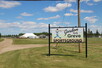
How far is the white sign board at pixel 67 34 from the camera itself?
15.1m

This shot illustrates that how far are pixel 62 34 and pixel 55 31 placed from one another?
0.65m

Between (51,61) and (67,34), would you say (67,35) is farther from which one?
(51,61)

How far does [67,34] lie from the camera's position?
595 inches

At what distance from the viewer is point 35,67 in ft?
32.3

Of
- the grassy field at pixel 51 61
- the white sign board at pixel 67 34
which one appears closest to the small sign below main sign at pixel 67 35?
the white sign board at pixel 67 34

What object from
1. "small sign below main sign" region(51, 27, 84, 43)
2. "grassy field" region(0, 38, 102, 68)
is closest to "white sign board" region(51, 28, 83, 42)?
"small sign below main sign" region(51, 27, 84, 43)

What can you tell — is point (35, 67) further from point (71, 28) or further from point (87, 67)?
point (71, 28)

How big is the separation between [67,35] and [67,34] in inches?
3.4

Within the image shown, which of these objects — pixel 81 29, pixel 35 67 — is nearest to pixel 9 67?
pixel 35 67

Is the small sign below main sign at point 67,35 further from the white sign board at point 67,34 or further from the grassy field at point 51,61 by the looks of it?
the grassy field at point 51,61

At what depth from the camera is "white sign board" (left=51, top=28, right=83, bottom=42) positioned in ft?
49.4

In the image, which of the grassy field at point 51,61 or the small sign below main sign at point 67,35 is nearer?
the grassy field at point 51,61

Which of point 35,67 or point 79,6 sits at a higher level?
point 79,6

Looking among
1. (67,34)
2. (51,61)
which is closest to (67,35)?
(67,34)
